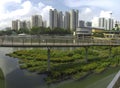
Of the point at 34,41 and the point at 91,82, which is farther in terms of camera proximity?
the point at 34,41

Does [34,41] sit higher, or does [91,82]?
[34,41]

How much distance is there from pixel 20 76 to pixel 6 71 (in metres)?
7.24

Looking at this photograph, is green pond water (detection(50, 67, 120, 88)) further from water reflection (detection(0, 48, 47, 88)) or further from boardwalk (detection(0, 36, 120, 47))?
boardwalk (detection(0, 36, 120, 47))

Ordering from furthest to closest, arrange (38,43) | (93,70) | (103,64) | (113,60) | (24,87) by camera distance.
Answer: (113,60) < (103,64) < (93,70) < (38,43) < (24,87)

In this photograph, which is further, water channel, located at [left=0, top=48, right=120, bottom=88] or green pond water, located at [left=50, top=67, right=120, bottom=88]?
water channel, located at [left=0, top=48, right=120, bottom=88]

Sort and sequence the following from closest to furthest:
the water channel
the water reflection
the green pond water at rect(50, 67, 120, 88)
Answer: the green pond water at rect(50, 67, 120, 88)
the water channel
the water reflection

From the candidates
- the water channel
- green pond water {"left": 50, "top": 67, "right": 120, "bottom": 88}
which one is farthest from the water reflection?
green pond water {"left": 50, "top": 67, "right": 120, "bottom": 88}

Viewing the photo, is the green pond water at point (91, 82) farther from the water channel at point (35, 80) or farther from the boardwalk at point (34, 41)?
the boardwalk at point (34, 41)

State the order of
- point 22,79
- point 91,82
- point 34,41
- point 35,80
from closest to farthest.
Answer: point 91,82 < point 35,80 < point 22,79 < point 34,41

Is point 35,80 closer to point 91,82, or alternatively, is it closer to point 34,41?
point 34,41

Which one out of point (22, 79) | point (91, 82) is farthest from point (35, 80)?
point (91, 82)

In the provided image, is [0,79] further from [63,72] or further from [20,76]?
[63,72]

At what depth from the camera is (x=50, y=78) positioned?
1774 inches

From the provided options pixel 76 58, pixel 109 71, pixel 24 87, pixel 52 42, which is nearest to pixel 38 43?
pixel 52 42
